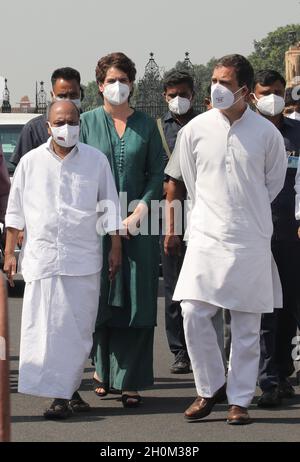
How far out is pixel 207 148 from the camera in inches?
340

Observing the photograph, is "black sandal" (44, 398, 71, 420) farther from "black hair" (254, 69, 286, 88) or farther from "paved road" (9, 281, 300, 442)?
"black hair" (254, 69, 286, 88)

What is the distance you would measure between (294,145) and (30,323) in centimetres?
218

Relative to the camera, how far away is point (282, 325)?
9883mm

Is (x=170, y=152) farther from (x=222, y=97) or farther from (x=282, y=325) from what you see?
(x=222, y=97)

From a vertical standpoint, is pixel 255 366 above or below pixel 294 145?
below

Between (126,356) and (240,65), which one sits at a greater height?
(240,65)

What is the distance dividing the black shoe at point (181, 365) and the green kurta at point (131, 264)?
130cm

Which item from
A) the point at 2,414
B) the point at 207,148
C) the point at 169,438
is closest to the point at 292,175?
the point at 207,148

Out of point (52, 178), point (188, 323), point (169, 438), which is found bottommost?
point (169, 438)

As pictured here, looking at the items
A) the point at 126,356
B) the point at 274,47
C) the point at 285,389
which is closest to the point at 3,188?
the point at 126,356

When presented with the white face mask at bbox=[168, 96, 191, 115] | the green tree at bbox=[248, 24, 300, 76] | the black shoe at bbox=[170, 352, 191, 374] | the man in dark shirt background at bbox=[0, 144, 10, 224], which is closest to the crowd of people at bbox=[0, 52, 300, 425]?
the man in dark shirt background at bbox=[0, 144, 10, 224]

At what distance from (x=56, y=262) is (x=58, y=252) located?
0.06 meters

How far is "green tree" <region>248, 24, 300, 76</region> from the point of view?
136438 mm
